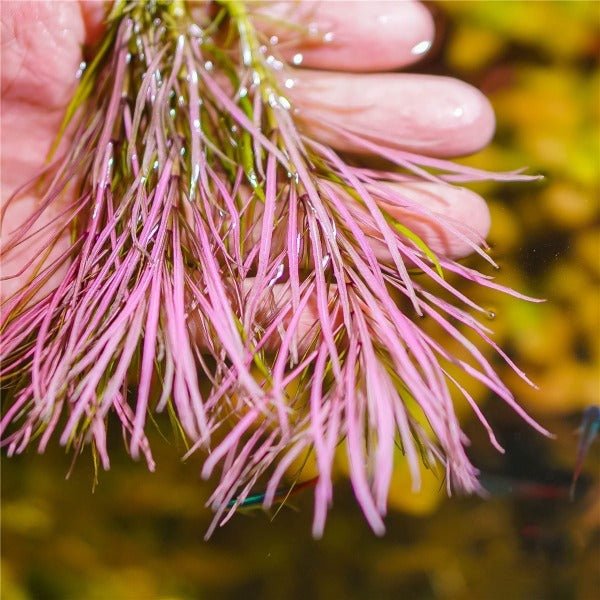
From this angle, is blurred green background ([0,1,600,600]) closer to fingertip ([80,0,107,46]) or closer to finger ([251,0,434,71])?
finger ([251,0,434,71])

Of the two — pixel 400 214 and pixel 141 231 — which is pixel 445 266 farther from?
pixel 141 231

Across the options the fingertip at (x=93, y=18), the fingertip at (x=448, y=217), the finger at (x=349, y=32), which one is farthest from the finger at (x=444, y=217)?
the fingertip at (x=93, y=18)

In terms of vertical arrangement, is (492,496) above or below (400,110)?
below

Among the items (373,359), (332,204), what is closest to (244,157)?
(332,204)

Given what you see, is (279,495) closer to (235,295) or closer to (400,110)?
(235,295)

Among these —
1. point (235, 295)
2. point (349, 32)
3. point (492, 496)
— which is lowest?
point (492, 496)

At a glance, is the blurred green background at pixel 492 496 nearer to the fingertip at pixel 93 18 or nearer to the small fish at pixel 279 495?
the small fish at pixel 279 495

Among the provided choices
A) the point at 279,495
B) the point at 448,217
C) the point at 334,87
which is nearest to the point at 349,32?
the point at 334,87

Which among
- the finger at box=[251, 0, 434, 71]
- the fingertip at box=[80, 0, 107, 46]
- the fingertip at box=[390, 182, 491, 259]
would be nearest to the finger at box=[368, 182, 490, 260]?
the fingertip at box=[390, 182, 491, 259]
